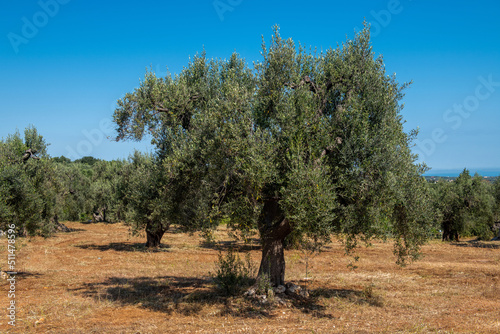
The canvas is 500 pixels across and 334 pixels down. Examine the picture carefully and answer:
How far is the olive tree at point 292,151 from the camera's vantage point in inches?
501

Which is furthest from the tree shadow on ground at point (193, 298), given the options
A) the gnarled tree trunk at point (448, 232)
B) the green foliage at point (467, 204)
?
the gnarled tree trunk at point (448, 232)

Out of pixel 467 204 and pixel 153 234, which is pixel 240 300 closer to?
pixel 153 234

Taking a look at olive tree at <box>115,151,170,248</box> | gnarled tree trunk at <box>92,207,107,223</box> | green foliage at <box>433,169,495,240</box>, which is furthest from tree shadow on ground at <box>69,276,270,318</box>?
gnarled tree trunk at <box>92,207,107,223</box>

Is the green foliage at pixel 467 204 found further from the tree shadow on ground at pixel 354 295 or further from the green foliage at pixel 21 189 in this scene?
the green foliage at pixel 21 189

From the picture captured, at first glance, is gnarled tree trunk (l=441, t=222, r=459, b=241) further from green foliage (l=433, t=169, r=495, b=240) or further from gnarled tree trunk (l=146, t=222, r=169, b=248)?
gnarled tree trunk (l=146, t=222, r=169, b=248)

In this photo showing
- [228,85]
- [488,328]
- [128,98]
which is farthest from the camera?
[128,98]

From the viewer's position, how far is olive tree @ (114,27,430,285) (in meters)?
12.7

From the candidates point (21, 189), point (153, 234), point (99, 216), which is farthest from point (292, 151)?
point (99, 216)

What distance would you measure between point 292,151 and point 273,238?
4.83 metres

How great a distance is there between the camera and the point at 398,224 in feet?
48.5

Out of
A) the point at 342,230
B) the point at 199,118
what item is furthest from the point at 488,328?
the point at 199,118

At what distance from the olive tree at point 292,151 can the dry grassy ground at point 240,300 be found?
280 centimetres

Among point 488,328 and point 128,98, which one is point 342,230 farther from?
point 128,98

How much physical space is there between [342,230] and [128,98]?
37.2 feet
